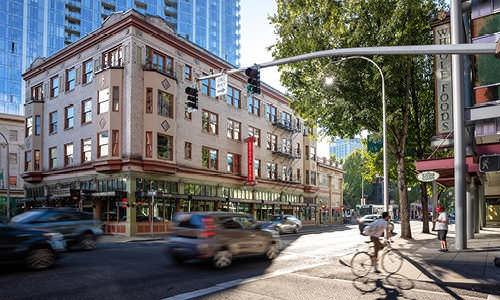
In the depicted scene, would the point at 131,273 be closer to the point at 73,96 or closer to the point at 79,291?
the point at 79,291

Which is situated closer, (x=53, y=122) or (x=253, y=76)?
(x=253, y=76)

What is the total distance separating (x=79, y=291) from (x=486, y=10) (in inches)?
751

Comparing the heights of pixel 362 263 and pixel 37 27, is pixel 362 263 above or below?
below

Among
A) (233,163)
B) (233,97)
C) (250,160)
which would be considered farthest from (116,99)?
(250,160)

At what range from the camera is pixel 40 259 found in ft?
33.6

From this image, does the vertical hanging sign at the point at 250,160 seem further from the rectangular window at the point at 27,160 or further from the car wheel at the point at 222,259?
the car wheel at the point at 222,259

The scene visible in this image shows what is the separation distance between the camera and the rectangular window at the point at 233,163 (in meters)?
38.6

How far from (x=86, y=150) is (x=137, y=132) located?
564cm

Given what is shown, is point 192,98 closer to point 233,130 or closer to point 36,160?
point 233,130

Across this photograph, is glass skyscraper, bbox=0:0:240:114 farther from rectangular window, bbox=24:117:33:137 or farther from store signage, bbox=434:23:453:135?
store signage, bbox=434:23:453:135

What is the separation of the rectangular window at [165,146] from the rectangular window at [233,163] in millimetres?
8734

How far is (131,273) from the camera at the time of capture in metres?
10.3

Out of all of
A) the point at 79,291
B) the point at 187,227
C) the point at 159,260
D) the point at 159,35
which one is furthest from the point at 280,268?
the point at 159,35

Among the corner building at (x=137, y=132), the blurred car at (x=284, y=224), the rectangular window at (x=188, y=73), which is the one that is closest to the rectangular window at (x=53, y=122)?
the corner building at (x=137, y=132)
